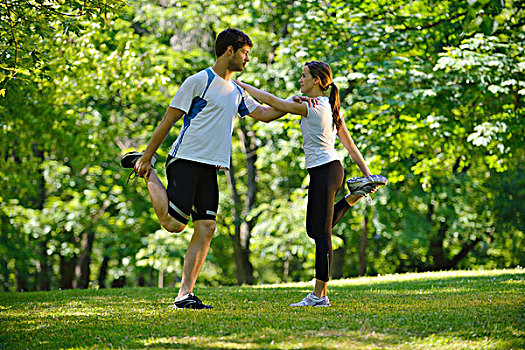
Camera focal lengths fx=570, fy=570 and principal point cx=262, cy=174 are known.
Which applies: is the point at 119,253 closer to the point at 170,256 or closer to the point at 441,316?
the point at 170,256

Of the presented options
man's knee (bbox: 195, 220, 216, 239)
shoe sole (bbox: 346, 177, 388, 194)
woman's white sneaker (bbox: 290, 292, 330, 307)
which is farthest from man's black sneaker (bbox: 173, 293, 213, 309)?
shoe sole (bbox: 346, 177, 388, 194)

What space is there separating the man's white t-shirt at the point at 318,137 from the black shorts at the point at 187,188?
37.0 inches

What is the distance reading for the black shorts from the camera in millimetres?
5051

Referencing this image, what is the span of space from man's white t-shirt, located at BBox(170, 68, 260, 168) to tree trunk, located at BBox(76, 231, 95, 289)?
46.2ft

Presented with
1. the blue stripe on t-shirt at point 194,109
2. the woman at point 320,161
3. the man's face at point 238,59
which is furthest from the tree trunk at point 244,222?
the blue stripe on t-shirt at point 194,109

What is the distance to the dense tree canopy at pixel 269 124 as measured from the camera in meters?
11.4

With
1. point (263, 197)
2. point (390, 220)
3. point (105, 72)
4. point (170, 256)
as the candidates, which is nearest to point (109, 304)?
point (105, 72)

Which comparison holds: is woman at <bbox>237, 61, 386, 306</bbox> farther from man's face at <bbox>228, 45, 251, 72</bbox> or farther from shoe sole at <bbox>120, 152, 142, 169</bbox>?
shoe sole at <bbox>120, 152, 142, 169</bbox>

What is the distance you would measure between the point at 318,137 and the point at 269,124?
9.75 metres

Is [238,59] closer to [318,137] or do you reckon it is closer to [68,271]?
[318,137]

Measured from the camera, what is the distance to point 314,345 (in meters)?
3.46

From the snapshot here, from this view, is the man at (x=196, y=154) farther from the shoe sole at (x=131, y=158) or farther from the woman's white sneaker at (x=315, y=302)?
the woman's white sneaker at (x=315, y=302)

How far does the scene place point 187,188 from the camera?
5.05 metres

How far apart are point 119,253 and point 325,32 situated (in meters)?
9.09
